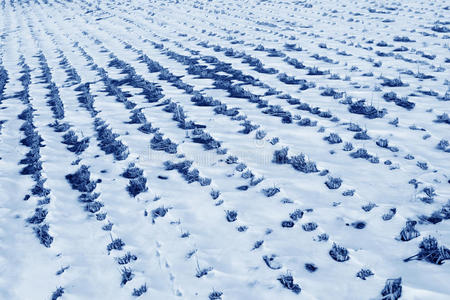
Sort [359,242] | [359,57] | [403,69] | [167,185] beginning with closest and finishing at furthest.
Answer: [359,242] → [167,185] → [403,69] → [359,57]

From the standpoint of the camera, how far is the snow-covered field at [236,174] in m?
4.97

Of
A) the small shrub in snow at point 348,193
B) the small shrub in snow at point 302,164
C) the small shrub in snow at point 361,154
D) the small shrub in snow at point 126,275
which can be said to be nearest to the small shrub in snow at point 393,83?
the small shrub in snow at point 361,154

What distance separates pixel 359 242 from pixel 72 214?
179 inches

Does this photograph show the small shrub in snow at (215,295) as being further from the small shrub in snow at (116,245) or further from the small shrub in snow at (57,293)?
the small shrub in snow at (57,293)

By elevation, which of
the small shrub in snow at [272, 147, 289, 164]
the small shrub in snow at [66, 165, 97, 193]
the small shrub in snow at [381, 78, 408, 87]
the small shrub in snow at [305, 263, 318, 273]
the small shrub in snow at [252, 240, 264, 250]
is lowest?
the small shrub in snow at [66, 165, 97, 193]

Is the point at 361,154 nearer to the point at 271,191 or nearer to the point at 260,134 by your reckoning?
the point at 271,191

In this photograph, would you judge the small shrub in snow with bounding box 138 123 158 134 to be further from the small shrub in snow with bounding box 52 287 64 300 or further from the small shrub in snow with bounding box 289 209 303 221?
the small shrub in snow with bounding box 52 287 64 300

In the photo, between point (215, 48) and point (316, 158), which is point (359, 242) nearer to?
point (316, 158)

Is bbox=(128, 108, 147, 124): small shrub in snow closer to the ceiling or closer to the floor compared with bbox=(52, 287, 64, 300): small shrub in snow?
closer to the ceiling

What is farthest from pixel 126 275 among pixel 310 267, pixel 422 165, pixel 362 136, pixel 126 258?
pixel 362 136

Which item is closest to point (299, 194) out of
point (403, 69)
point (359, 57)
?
point (403, 69)

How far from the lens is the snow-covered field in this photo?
4973 mm

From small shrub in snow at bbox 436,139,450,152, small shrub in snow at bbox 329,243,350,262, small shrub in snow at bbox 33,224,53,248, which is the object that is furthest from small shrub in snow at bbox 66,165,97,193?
small shrub in snow at bbox 436,139,450,152

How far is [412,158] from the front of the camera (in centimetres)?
677
